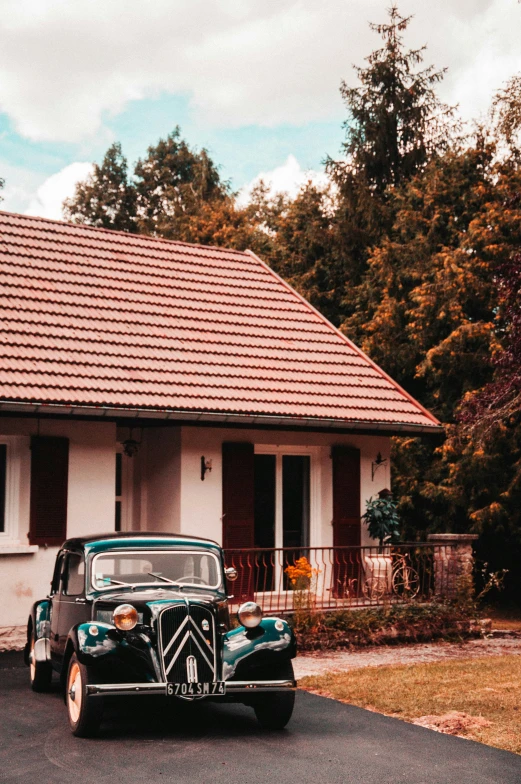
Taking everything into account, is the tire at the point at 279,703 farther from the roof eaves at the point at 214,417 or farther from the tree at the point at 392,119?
the tree at the point at 392,119

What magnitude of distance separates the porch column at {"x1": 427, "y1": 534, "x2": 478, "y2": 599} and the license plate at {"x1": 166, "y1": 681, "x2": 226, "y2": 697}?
759cm

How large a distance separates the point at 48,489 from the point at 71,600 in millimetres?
4582

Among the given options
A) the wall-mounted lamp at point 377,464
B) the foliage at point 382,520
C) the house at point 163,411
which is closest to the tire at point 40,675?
the house at point 163,411

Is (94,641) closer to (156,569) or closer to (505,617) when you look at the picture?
(156,569)

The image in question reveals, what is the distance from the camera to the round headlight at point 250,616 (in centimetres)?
807

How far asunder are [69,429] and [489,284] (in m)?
10.4

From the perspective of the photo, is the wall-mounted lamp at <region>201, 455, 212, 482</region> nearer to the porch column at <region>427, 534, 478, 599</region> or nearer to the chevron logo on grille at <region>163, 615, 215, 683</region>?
the porch column at <region>427, 534, 478, 599</region>

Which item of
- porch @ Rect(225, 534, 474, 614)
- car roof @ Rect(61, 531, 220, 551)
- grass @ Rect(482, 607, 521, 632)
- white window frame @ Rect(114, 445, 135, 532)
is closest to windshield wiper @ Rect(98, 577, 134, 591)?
car roof @ Rect(61, 531, 220, 551)

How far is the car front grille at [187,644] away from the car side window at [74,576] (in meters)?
1.19

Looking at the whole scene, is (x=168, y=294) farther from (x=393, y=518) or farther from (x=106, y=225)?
(x=106, y=225)

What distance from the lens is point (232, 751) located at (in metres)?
7.15

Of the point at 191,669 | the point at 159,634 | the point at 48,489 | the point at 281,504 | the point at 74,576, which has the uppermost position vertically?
the point at 48,489

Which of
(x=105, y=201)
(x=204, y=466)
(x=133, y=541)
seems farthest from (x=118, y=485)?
(x=105, y=201)

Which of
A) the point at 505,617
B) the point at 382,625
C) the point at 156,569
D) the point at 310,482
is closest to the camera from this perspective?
the point at 156,569
